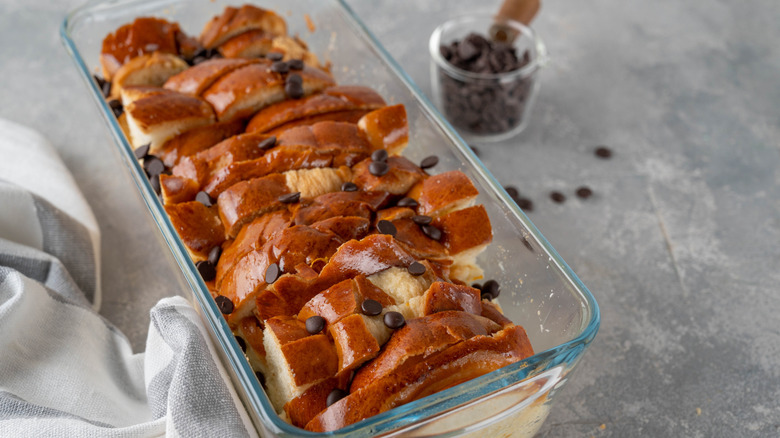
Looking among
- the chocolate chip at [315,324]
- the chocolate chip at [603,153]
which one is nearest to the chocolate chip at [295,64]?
the chocolate chip at [315,324]

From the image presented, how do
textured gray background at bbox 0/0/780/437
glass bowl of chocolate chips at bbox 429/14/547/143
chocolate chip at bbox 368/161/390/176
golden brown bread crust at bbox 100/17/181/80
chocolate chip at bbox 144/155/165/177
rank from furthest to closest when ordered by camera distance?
glass bowl of chocolate chips at bbox 429/14/547/143 < golden brown bread crust at bbox 100/17/181/80 < textured gray background at bbox 0/0/780/437 < chocolate chip at bbox 144/155/165/177 < chocolate chip at bbox 368/161/390/176

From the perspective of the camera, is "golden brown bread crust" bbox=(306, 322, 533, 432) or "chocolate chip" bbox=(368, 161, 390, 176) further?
"chocolate chip" bbox=(368, 161, 390, 176)

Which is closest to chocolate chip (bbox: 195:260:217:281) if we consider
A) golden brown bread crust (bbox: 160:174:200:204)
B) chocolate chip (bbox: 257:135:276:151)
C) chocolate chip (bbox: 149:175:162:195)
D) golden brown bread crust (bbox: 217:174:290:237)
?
golden brown bread crust (bbox: 217:174:290:237)

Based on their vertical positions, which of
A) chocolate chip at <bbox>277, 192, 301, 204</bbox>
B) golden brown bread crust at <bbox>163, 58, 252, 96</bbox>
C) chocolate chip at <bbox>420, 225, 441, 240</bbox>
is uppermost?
golden brown bread crust at <bbox>163, 58, 252, 96</bbox>

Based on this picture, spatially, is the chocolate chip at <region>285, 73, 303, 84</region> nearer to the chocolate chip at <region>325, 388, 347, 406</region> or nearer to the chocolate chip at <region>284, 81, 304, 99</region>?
the chocolate chip at <region>284, 81, 304, 99</region>

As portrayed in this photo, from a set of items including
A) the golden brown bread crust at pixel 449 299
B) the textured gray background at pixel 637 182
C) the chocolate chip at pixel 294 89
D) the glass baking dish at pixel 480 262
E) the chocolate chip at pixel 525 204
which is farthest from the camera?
the chocolate chip at pixel 525 204

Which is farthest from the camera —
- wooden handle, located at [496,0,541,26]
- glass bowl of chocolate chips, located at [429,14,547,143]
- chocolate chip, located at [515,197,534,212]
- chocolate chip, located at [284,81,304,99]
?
wooden handle, located at [496,0,541,26]

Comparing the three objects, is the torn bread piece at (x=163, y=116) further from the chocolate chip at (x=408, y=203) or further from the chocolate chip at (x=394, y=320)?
the chocolate chip at (x=394, y=320)

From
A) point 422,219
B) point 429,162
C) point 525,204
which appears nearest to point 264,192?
point 422,219
